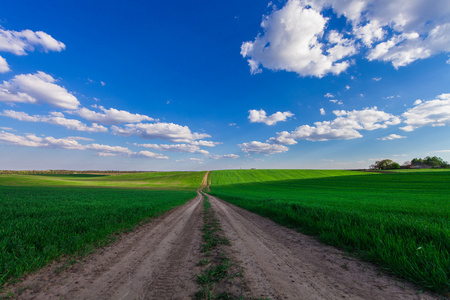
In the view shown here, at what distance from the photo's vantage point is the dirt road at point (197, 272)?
2561 mm

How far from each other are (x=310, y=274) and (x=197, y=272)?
2130mm

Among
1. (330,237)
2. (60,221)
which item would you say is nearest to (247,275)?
(330,237)

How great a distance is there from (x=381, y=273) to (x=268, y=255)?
2.10 metres

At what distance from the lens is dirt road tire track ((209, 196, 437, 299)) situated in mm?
2559

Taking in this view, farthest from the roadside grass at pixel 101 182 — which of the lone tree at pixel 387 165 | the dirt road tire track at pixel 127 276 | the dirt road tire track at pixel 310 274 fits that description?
→ the lone tree at pixel 387 165

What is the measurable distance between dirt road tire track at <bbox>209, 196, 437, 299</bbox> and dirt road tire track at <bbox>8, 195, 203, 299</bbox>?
3.82ft

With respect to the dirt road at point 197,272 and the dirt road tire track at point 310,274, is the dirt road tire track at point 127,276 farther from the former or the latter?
the dirt road tire track at point 310,274

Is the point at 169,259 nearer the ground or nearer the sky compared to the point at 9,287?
nearer the ground

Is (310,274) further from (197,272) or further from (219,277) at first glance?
(197,272)

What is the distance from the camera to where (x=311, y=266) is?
3.51 meters

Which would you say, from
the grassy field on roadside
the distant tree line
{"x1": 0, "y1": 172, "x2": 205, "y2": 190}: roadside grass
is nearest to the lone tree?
the distant tree line

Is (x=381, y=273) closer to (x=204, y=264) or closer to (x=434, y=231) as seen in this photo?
(x=434, y=231)

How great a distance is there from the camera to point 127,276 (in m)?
3.11

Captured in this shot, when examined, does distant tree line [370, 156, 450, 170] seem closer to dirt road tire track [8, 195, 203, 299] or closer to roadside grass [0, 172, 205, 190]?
roadside grass [0, 172, 205, 190]
